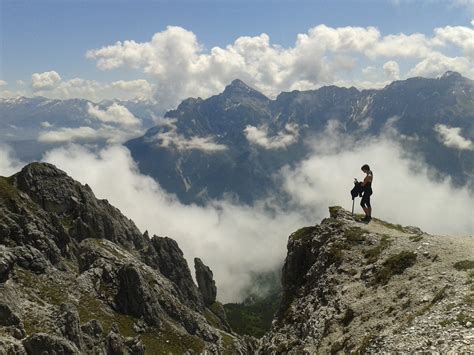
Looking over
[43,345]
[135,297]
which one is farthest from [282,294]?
[135,297]

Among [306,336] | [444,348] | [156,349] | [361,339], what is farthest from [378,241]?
[156,349]

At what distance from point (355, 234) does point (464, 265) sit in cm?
1432

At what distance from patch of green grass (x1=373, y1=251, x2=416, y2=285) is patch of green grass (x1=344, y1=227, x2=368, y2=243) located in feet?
21.6

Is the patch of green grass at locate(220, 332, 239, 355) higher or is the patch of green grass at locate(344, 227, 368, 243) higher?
the patch of green grass at locate(344, 227, 368, 243)

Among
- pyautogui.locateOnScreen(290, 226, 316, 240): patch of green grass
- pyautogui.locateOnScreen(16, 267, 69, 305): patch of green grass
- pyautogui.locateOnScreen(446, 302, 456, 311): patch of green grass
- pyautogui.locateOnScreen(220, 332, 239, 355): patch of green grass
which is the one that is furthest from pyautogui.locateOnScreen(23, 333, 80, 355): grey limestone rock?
pyautogui.locateOnScreen(220, 332, 239, 355): patch of green grass

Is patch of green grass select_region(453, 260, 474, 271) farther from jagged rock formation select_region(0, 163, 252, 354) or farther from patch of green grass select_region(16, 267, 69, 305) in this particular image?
patch of green grass select_region(16, 267, 69, 305)

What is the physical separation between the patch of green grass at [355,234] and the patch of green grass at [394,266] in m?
6.58

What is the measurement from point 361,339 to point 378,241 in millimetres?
14634

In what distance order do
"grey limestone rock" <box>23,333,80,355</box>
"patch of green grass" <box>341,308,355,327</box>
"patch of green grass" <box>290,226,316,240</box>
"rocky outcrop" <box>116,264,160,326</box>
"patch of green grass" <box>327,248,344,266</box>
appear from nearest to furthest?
"patch of green grass" <box>341,308,355,327</box> < "patch of green grass" <box>327,248,344,266</box> < "patch of green grass" <box>290,226,316,240</box> < "grey limestone rock" <box>23,333,80,355</box> < "rocky outcrop" <box>116,264,160,326</box>

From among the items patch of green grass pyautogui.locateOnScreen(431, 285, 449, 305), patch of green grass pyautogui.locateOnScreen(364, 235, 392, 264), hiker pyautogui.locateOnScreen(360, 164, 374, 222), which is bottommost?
patch of green grass pyautogui.locateOnScreen(431, 285, 449, 305)

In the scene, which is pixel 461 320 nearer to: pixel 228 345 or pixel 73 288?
pixel 73 288

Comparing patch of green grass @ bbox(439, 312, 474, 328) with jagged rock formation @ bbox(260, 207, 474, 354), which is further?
jagged rock formation @ bbox(260, 207, 474, 354)

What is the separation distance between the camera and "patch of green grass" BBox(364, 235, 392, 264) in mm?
38875

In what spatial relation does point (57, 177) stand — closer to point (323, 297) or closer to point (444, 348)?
point (323, 297)
